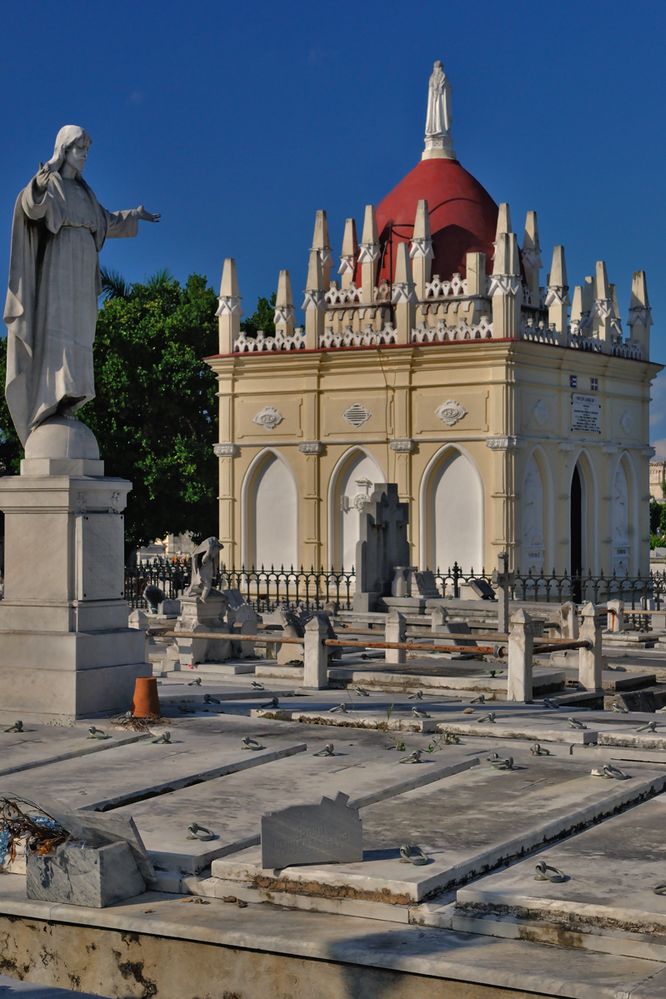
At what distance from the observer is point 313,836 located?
803 cm

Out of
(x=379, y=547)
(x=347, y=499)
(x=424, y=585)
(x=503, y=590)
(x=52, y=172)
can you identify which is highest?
(x=52, y=172)

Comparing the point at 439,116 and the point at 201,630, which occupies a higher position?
the point at 439,116

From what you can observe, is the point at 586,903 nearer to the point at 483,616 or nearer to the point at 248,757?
the point at 248,757

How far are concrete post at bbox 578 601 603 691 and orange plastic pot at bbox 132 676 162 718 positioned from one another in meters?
6.81

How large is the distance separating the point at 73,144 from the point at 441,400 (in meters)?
25.3

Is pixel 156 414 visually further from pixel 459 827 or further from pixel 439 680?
pixel 459 827

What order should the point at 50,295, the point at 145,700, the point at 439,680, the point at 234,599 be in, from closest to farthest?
the point at 145,700 < the point at 50,295 < the point at 439,680 < the point at 234,599

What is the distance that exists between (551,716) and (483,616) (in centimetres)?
1423

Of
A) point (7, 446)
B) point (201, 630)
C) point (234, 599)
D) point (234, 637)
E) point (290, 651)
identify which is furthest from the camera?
point (7, 446)

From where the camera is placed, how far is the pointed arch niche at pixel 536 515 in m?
38.0

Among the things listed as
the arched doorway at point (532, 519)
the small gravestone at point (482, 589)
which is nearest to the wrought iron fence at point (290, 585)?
the arched doorway at point (532, 519)

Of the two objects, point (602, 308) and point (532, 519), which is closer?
point (532, 519)

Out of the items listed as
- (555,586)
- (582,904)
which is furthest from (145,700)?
(555,586)

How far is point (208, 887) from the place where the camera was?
7.79m
